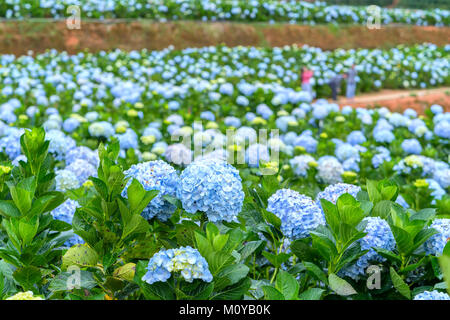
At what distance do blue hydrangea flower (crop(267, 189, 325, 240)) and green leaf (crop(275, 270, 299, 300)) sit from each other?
12.9 inches

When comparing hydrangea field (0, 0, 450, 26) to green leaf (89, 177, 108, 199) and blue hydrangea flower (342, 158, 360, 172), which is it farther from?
green leaf (89, 177, 108, 199)

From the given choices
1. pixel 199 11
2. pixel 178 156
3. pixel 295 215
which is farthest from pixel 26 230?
pixel 199 11

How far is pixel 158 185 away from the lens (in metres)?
1.51

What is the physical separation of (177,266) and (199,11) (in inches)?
578

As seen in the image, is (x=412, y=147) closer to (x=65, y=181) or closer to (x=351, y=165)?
(x=351, y=165)

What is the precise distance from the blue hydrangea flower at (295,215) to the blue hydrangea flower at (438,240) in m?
0.31

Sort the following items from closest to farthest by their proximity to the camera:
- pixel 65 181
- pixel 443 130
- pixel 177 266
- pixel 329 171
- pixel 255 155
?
pixel 177 266 < pixel 65 181 < pixel 255 155 < pixel 329 171 < pixel 443 130

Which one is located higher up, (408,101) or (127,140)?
(127,140)

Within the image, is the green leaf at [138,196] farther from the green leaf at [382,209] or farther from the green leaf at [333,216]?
the green leaf at [382,209]

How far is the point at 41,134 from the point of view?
170cm

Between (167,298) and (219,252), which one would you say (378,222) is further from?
(167,298)

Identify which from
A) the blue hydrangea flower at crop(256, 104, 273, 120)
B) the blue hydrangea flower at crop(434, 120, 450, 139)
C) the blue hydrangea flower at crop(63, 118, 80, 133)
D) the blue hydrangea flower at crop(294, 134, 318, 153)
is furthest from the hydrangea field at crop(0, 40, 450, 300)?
the blue hydrangea flower at crop(256, 104, 273, 120)

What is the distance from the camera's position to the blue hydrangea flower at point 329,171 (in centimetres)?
347
